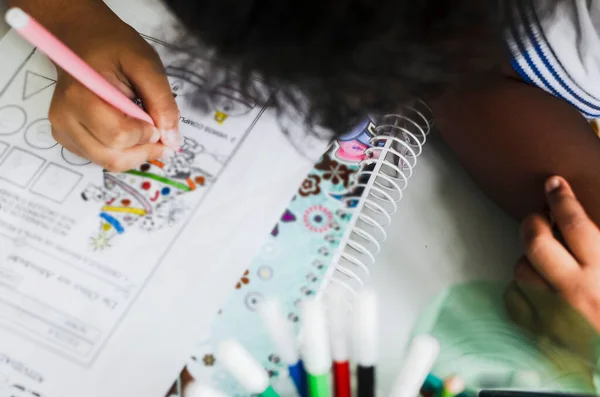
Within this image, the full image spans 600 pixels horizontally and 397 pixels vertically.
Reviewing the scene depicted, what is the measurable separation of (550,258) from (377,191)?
0.09 meters

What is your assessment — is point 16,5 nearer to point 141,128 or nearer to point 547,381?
point 141,128

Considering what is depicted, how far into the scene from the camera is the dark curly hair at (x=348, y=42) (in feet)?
0.56

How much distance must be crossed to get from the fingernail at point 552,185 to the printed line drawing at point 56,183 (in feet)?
0.88

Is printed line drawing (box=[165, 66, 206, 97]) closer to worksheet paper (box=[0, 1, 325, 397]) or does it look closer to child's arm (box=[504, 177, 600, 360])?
worksheet paper (box=[0, 1, 325, 397])

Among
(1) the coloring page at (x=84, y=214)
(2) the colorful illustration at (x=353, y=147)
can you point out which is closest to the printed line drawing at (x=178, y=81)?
(1) the coloring page at (x=84, y=214)

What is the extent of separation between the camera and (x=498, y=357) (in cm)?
25

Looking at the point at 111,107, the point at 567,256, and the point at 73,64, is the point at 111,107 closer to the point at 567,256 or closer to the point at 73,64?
the point at 73,64

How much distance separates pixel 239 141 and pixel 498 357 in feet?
0.62

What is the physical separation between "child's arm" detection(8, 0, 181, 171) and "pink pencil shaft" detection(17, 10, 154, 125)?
11mm

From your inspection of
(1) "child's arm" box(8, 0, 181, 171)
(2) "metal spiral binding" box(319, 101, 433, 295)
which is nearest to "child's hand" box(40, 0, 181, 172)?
(1) "child's arm" box(8, 0, 181, 171)

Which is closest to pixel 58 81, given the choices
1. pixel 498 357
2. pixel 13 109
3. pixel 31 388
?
pixel 13 109

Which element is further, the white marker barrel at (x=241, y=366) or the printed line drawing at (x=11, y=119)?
the printed line drawing at (x=11, y=119)

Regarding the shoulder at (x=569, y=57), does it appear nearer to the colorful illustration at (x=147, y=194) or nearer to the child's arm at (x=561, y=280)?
the child's arm at (x=561, y=280)

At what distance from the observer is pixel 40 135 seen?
346 millimetres
